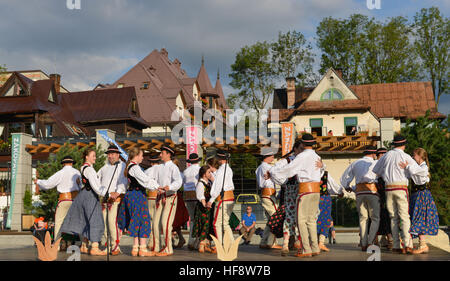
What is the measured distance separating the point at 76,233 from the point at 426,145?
14503mm

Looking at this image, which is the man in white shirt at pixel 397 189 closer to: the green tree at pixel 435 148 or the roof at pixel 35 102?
the green tree at pixel 435 148

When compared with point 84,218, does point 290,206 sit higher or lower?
higher

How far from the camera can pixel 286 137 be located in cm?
2206

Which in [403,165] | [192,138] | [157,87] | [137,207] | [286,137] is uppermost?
[157,87]

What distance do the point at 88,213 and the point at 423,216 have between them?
6244 millimetres

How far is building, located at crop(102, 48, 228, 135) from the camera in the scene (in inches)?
1892

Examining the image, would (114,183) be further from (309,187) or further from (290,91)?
(290,91)

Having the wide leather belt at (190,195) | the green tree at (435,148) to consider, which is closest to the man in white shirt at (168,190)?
the wide leather belt at (190,195)

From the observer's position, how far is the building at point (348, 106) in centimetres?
3841

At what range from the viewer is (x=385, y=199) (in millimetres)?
9156

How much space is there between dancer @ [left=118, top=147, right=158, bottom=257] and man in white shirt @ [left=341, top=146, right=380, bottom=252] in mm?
3910

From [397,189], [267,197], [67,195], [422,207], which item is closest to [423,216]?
[422,207]
